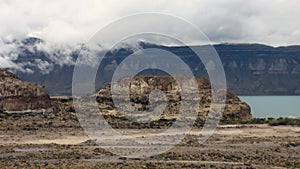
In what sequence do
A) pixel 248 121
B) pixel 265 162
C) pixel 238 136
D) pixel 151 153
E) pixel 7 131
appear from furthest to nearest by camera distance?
1. pixel 248 121
2. pixel 7 131
3. pixel 238 136
4. pixel 151 153
5. pixel 265 162

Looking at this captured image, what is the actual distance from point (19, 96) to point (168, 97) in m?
22.7

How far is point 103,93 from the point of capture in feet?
298

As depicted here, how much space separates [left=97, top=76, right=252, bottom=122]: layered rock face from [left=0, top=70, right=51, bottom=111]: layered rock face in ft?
30.2

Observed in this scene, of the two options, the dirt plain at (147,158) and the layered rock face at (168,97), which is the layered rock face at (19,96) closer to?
the dirt plain at (147,158)

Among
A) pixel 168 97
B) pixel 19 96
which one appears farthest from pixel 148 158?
pixel 19 96

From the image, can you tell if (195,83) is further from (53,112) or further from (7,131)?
(7,131)

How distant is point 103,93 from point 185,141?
119 feet

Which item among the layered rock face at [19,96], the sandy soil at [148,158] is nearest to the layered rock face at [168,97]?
the sandy soil at [148,158]

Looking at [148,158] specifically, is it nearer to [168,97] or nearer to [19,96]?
[168,97]

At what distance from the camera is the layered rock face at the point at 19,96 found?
8219 centimetres

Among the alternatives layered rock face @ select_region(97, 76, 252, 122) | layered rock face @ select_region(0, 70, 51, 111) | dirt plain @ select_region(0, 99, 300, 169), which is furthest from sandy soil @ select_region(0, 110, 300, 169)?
layered rock face @ select_region(97, 76, 252, 122)

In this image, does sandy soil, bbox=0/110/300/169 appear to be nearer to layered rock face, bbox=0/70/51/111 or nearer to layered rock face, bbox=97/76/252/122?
layered rock face, bbox=0/70/51/111

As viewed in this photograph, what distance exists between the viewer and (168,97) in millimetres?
84812

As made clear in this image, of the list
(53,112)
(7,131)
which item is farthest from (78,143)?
(53,112)
